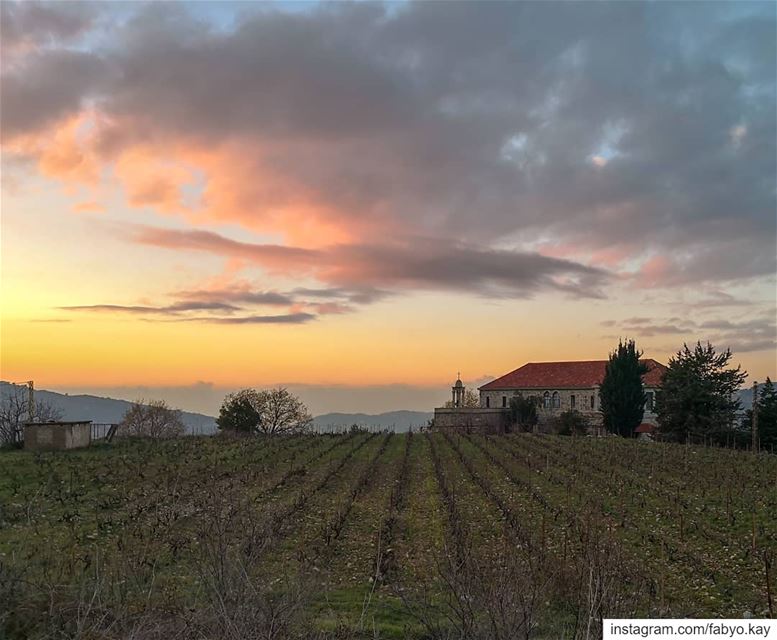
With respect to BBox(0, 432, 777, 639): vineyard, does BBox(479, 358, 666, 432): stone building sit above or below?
above

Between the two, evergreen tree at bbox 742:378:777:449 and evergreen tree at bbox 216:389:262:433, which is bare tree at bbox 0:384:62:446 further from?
evergreen tree at bbox 742:378:777:449

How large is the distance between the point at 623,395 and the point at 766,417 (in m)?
10.1

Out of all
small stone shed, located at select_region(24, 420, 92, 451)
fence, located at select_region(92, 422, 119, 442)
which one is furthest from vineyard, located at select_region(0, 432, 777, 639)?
fence, located at select_region(92, 422, 119, 442)

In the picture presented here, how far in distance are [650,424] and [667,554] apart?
175 ft

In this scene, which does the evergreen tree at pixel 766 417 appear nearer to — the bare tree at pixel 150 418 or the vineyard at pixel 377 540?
the vineyard at pixel 377 540

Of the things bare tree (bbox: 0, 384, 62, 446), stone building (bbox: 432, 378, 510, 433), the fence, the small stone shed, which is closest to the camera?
the small stone shed

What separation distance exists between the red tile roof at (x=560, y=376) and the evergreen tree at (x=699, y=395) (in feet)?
80.3

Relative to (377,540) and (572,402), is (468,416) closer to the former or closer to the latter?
(572,402)

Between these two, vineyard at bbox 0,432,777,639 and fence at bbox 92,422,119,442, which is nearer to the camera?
vineyard at bbox 0,432,777,639

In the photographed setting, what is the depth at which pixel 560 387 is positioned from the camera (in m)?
68.6

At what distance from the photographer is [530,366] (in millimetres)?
74438

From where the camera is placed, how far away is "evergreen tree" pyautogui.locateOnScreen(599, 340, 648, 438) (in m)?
49.0

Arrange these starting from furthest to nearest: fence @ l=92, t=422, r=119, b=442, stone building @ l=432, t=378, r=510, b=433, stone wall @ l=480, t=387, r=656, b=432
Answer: stone wall @ l=480, t=387, r=656, b=432 → stone building @ l=432, t=378, r=510, b=433 → fence @ l=92, t=422, r=119, b=442

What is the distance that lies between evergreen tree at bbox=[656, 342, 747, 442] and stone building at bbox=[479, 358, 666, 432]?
69.3ft
